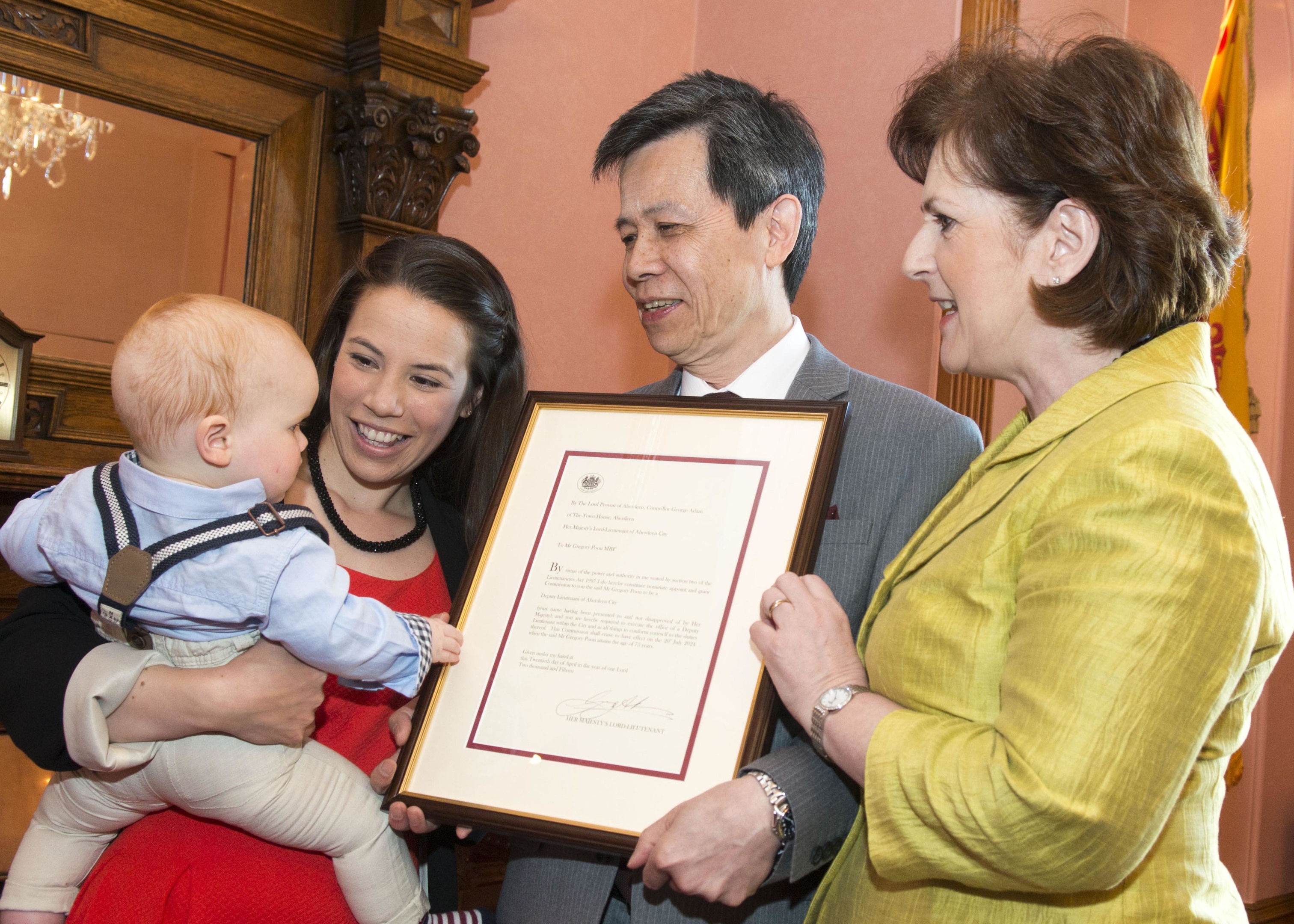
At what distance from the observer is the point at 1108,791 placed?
1048 mm

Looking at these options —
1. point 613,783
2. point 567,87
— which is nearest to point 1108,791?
point 613,783

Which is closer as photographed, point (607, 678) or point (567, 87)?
point (607, 678)

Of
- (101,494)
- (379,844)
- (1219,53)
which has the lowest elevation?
(379,844)

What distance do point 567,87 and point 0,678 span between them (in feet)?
9.67

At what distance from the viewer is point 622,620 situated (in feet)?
5.07

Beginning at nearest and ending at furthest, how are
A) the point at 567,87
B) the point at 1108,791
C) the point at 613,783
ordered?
the point at 1108,791 → the point at 613,783 → the point at 567,87

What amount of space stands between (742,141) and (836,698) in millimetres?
1142

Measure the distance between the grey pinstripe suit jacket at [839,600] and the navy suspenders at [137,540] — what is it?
636 mm

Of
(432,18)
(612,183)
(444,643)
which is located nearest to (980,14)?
(612,183)

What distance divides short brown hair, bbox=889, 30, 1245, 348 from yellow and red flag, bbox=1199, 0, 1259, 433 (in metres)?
3.02

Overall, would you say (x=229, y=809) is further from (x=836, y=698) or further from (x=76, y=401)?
(x=76, y=401)

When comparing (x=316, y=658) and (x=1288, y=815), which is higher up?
(x=316, y=658)

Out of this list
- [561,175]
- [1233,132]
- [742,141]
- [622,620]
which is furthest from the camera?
[1233,132]

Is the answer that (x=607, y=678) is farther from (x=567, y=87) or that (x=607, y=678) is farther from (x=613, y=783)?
(x=567, y=87)
